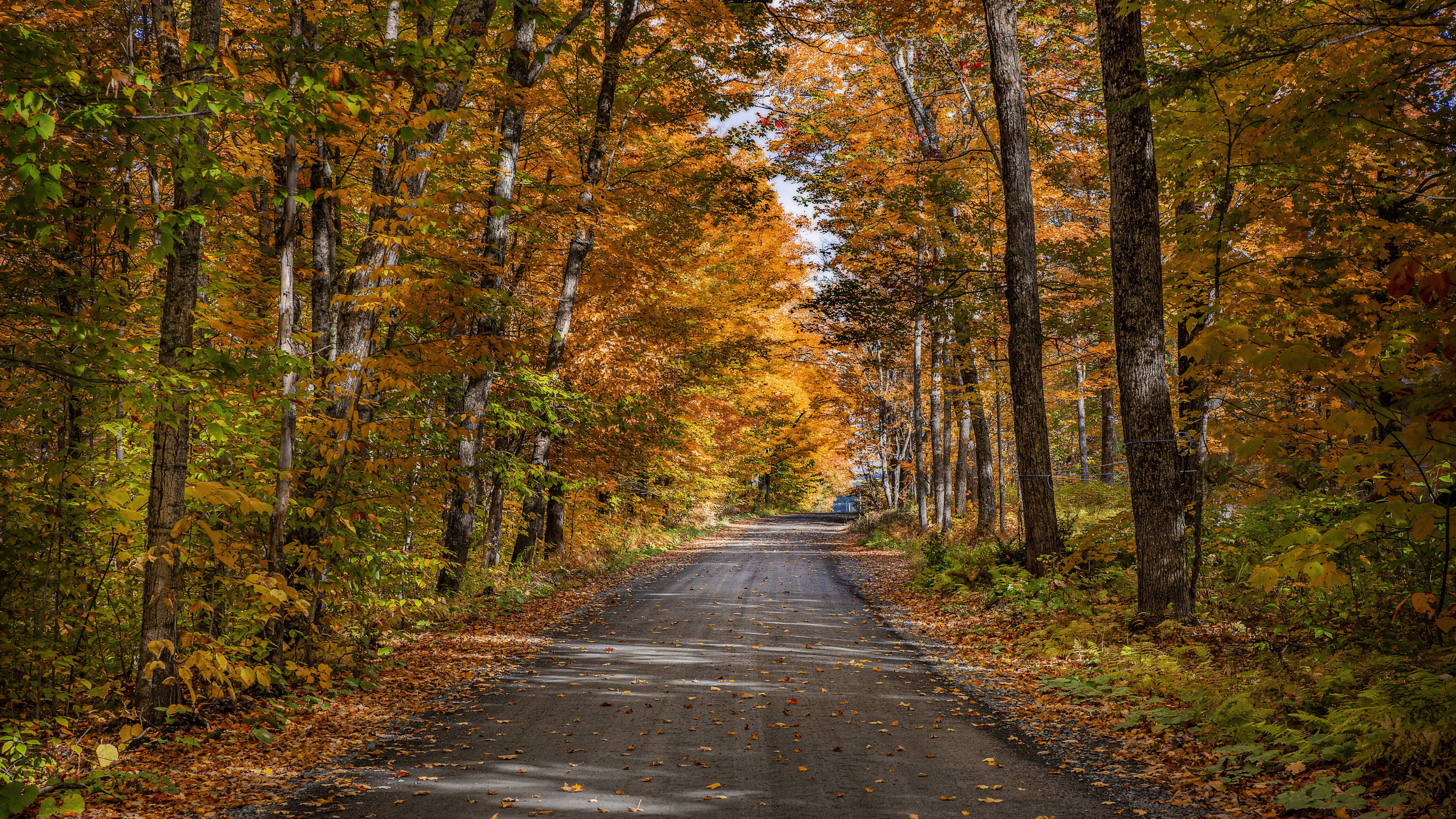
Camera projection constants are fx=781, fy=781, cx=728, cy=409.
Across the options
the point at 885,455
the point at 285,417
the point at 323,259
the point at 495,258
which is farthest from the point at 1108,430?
the point at 285,417

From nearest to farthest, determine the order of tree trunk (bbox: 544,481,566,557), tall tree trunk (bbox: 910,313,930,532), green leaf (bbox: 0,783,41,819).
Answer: green leaf (bbox: 0,783,41,819)
tree trunk (bbox: 544,481,566,557)
tall tree trunk (bbox: 910,313,930,532)

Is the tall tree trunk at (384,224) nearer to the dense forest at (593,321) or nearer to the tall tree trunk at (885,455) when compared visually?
the dense forest at (593,321)

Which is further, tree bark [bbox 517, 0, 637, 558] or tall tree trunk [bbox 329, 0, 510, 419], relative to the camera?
tree bark [bbox 517, 0, 637, 558]

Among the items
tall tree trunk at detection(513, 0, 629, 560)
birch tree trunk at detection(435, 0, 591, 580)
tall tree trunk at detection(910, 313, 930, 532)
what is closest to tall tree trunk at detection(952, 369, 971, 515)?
tall tree trunk at detection(910, 313, 930, 532)

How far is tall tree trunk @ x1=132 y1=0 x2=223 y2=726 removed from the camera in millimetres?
5453

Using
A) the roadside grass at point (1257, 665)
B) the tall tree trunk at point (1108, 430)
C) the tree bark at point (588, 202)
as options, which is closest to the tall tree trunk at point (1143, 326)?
the roadside grass at point (1257, 665)

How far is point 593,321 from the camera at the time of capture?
15555mm

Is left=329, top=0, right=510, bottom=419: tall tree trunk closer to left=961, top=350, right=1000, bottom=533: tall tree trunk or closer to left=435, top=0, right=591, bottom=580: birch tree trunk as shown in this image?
left=435, top=0, right=591, bottom=580: birch tree trunk

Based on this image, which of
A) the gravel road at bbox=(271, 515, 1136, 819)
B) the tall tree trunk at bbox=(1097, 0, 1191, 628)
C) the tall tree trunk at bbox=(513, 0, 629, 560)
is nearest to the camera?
the gravel road at bbox=(271, 515, 1136, 819)

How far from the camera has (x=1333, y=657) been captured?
6.04 metres

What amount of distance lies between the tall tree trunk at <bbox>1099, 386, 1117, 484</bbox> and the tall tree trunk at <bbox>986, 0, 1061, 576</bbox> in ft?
42.0

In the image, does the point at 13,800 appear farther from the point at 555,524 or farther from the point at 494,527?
the point at 555,524

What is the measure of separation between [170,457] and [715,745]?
444 cm

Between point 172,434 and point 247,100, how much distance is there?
250 centimetres
